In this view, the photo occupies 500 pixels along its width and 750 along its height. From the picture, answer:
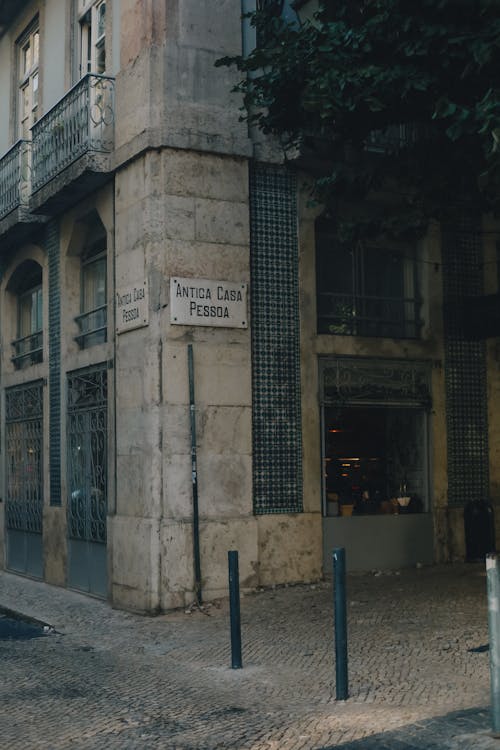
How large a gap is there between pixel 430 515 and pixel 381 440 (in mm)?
1151

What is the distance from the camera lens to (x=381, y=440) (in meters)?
12.8

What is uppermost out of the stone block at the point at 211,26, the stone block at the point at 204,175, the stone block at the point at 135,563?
the stone block at the point at 211,26

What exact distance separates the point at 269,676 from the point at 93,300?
24.4 ft

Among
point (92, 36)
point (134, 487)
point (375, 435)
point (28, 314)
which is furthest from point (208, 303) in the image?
point (28, 314)

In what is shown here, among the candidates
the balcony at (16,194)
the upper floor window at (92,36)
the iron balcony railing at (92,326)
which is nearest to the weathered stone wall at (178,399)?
the iron balcony railing at (92,326)

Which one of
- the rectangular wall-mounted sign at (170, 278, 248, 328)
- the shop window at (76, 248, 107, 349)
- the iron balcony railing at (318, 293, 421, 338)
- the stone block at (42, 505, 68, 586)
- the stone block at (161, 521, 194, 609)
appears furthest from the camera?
the stone block at (42, 505, 68, 586)

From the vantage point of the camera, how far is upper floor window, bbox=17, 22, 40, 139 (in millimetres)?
16172

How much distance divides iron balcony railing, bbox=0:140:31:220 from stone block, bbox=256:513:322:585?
6376 mm

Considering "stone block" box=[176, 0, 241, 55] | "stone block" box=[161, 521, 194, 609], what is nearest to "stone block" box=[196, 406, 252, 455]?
"stone block" box=[161, 521, 194, 609]

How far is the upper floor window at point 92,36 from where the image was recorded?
13.6 metres

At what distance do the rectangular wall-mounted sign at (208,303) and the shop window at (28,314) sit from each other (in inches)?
190

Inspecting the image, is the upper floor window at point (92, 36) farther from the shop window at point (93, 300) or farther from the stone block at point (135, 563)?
the stone block at point (135, 563)

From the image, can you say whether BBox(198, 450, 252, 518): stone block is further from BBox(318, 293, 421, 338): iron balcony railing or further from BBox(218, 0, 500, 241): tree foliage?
BBox(218, 0, 500, 241): tree foliage

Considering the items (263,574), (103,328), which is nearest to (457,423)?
(263,574)
